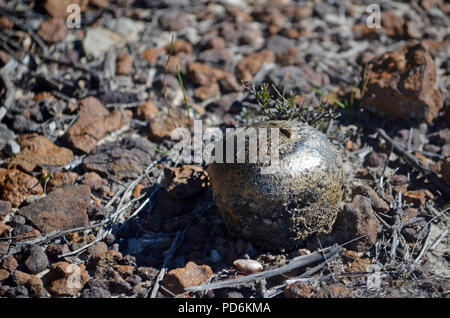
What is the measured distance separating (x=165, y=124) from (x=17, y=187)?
160cm

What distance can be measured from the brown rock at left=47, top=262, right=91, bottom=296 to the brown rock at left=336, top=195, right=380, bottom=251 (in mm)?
2071

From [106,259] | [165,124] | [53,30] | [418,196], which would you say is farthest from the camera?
[53,30]

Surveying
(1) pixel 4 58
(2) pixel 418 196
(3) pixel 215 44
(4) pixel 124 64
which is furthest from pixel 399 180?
(1) pixel 4 58

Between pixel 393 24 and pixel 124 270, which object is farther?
pixel 393 24

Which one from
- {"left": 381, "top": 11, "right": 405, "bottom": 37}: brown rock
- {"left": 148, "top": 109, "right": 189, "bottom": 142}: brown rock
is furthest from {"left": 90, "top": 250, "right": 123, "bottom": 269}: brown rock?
{"left": 381, "top": 11, "right": 405, "bottom": 37}: brown rock

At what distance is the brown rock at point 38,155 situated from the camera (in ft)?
14.4

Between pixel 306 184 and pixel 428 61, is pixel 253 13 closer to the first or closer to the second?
pixel 428 61

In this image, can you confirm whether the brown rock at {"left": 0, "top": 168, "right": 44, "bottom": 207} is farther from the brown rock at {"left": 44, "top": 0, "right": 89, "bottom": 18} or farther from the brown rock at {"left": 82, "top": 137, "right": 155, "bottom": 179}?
the brown rock at {"left": 44, "top": 0, "right": 89, "bottom": 18}

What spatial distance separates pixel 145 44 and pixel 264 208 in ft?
11.8

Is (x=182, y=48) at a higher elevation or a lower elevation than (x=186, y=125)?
higher

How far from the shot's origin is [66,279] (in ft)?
11.1

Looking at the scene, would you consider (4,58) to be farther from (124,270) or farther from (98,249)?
(124,270)

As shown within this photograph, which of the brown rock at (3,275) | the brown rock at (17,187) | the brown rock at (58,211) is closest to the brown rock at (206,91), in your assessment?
the brown rock at (58,211)

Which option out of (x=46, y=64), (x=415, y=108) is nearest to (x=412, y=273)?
(x=415, y=108)
